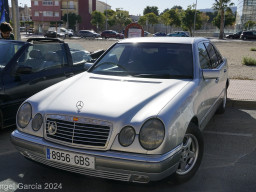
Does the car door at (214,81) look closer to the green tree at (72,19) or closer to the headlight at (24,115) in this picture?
the headlight at (24,115)

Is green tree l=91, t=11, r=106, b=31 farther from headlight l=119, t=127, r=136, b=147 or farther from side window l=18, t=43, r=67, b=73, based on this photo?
headlight l=119, t=127, r=136, b=147

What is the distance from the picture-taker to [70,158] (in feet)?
8.82

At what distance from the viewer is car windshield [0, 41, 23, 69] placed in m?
4.79

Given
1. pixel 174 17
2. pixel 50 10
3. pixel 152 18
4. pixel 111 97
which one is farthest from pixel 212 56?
pixel 50 10

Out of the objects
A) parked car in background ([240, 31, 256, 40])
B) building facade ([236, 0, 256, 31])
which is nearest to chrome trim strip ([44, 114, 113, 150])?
parked car in background ([240, 31, 256, 40])

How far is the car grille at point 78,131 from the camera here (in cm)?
265

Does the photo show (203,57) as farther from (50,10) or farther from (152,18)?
(50,10)

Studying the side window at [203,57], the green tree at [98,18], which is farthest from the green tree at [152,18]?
the side window at [203,57]

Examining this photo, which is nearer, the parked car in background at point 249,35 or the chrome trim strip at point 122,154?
the chrome trim strip at point 122,154

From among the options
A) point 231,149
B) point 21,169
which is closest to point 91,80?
point 21,169

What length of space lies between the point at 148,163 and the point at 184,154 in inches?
28.0

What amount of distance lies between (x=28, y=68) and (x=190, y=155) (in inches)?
115

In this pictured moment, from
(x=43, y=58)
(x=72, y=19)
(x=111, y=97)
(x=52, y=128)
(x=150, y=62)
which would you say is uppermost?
(x=72, y=19)

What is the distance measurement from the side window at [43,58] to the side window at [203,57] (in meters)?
2.65
